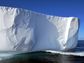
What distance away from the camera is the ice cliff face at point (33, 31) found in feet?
39.8

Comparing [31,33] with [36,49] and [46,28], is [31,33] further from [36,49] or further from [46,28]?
[46,28]

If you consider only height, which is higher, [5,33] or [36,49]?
[5,33]

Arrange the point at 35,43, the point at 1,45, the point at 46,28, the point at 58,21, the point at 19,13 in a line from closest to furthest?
the point at 1,45 → the point at 19,13 → the point at 35,43 → the point at 46,28 → the point at 58,21

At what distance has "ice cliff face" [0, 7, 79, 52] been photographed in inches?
477

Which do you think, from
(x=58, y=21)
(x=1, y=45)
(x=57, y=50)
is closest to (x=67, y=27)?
(x=58, y=21)

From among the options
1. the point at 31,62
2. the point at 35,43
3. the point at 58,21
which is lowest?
the point at 31,62

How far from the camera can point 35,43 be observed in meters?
14.0

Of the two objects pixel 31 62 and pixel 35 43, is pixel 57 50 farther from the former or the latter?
pixel 31 62

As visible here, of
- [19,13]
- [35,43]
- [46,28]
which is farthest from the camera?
[46,28]

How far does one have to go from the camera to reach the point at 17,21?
12.5 meters

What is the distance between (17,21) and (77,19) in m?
5.82

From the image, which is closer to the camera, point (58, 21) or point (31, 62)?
point (31, 62)

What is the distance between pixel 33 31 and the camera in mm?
13383

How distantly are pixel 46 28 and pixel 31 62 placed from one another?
3.31 m
